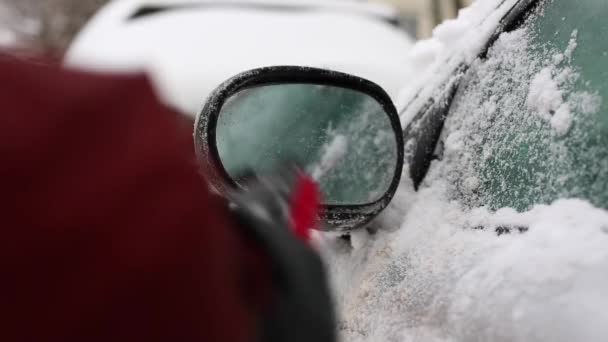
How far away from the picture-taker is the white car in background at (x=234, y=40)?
17.1 ft

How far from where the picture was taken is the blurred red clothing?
0.52 m

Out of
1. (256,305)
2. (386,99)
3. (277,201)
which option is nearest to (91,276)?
(256,305)

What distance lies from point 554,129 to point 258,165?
56 cm

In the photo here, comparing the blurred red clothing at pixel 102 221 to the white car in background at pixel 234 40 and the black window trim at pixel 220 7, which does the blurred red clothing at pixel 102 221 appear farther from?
the black window trim at pixel 220 7

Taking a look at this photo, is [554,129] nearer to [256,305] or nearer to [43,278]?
[256,305]

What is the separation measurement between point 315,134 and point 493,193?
544 millimetres

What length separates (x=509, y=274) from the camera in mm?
972

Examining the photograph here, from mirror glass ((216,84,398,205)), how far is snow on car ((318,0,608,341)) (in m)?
0.08

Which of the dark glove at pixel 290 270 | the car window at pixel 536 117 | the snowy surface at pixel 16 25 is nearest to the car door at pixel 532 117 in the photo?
the car window at pixel 536 117

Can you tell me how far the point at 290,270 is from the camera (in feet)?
2.20

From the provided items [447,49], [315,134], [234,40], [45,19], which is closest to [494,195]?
[447,49]

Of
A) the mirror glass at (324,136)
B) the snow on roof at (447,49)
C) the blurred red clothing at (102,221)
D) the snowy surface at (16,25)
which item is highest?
the blurred red clothing at (102,221)

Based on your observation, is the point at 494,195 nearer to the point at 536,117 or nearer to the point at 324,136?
the point at 536,117

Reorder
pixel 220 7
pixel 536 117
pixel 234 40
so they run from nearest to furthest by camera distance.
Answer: pixel 536 117, pixel 234 40, pixel 220 7
